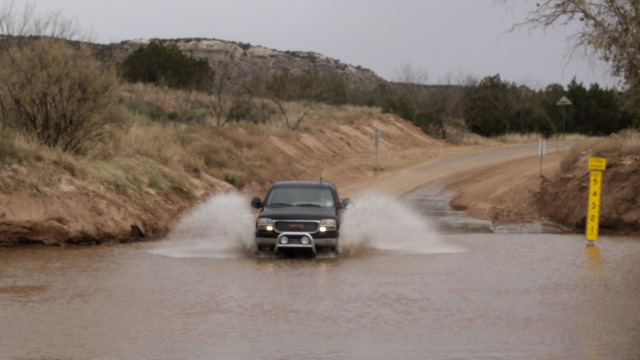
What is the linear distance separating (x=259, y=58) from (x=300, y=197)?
11410 cm

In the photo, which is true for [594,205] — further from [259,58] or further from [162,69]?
[259,58]

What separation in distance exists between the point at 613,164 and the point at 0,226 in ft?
60.3

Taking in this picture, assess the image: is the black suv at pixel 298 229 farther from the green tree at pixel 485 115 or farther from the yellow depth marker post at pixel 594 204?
the green tree at pixel 485 115

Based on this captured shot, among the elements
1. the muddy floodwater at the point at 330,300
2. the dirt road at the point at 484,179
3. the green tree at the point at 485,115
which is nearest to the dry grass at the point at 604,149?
the dirt road at the point at 484,179

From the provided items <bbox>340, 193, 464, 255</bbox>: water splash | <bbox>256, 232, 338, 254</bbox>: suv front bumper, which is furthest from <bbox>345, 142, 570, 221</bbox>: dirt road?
<bbox>256, 232, 338, 254</bbox>: suv front bumper

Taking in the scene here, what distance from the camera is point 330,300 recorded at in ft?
39.5

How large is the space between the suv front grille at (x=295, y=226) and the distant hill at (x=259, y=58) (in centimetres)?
9655

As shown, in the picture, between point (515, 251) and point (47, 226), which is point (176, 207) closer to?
point (47, 226)

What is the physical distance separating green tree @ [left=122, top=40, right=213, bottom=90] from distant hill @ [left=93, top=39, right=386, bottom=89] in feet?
160

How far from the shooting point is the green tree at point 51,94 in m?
23.0

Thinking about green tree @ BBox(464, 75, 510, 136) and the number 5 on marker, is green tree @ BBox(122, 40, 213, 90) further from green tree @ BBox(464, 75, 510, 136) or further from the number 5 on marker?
the number 5 on marker

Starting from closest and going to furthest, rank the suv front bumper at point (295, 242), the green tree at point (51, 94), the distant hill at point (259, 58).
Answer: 1. the suv front bumper at point (295, 242)
2. the green tree at point (51, 94)
3. the distant hill at point (259, 58)

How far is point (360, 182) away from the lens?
34.5 m

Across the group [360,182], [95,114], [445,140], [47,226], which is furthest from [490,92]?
[47,226]
